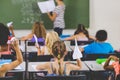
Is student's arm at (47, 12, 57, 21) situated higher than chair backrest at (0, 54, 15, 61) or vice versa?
student's arm at (47, 12, 57, 21)

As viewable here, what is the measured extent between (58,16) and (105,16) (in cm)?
146

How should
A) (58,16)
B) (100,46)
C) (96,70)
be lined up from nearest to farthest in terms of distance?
(96,70), (100,46), (58,16)

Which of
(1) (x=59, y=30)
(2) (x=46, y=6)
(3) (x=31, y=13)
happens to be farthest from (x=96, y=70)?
(3) (x=31, y=13)

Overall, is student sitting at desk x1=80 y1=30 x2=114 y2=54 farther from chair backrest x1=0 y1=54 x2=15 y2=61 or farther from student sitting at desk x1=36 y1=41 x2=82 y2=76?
student sitting at desk x1=36 y1=41 x2=82 y2=76

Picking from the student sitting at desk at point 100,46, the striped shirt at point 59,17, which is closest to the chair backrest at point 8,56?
the student sitting at desk at point 100,46

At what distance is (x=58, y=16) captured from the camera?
29.3 ft

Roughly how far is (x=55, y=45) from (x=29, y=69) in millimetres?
575

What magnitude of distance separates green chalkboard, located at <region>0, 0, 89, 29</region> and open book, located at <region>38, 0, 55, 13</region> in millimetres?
248

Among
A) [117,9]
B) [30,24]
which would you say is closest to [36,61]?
[30,24]

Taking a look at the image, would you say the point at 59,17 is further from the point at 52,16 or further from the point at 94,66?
the point at 94,66

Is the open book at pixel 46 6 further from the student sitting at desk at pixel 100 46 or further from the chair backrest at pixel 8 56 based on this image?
the chair backrest at pixel 8 56

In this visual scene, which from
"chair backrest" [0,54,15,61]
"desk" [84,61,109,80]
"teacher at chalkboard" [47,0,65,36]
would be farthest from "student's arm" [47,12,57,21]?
"chair backrest" [0,54,15,61]

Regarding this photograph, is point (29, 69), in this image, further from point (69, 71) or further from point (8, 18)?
point (8, 18)

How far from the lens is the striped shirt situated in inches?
348
